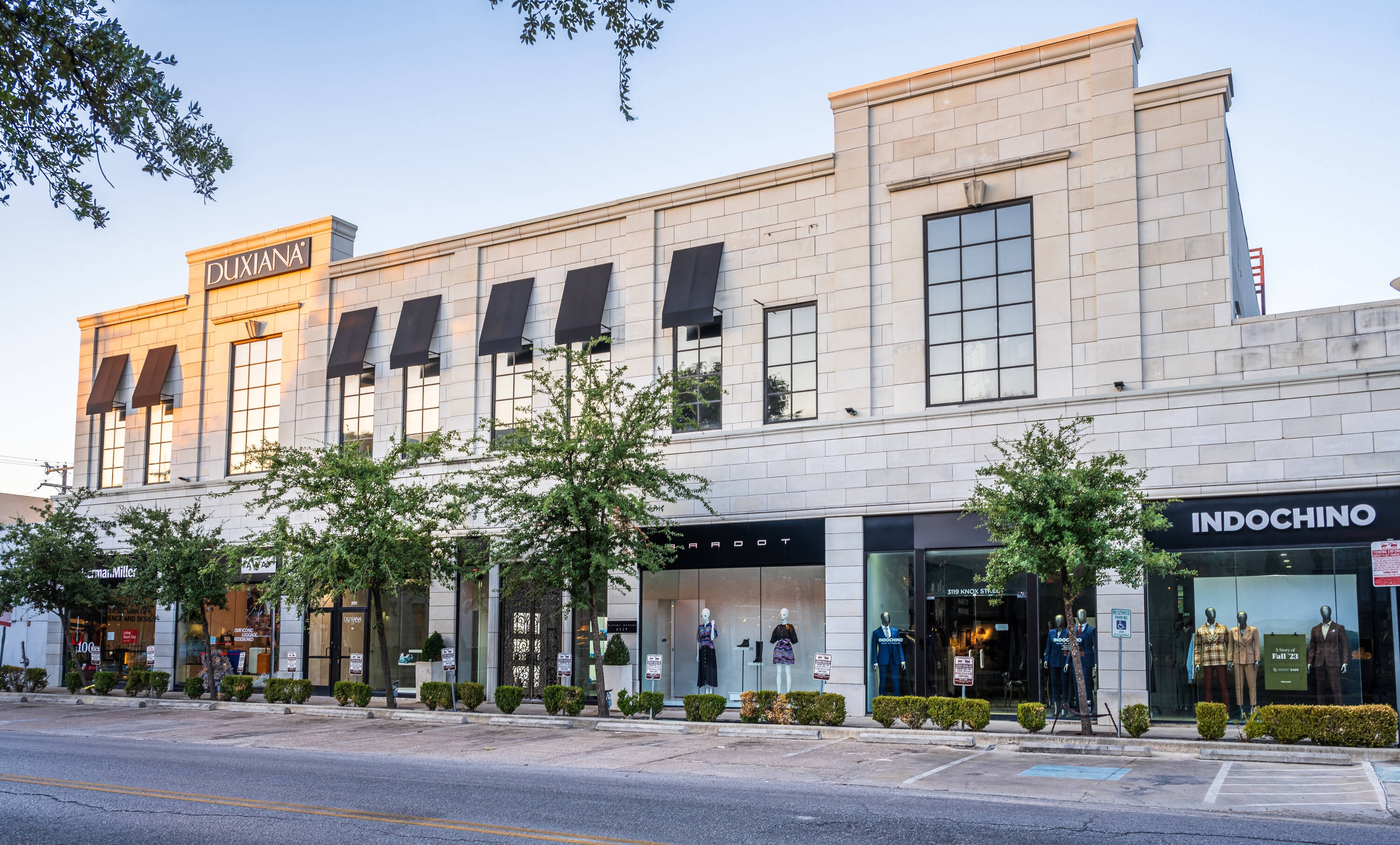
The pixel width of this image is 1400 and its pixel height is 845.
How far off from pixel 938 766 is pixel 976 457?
794 centimetres

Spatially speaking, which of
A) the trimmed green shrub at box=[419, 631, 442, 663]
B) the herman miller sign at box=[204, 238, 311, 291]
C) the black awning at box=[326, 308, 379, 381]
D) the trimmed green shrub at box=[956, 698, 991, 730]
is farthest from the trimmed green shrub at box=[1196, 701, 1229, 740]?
the herman miller sign at box=[204, 238, 311, 291]

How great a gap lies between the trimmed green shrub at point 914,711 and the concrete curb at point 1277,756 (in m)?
4.90

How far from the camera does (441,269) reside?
31.0 m

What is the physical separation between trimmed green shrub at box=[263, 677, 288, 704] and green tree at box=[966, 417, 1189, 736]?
17.9 m

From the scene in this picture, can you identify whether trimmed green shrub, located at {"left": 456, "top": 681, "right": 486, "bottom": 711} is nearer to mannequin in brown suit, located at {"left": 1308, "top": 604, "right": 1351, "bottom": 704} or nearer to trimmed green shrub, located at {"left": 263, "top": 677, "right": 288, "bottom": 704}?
trimmed green shrub, located at {"left": 263, "top": 677, "right": 288, "bottom": 704}

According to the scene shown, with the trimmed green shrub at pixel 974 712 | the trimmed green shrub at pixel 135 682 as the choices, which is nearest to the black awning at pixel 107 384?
the trimmed green shrub at pixel 135 682

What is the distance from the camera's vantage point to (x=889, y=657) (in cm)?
2345

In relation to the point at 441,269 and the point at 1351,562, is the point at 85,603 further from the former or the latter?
the point at 1351,562

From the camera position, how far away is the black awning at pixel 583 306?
91.3 feet

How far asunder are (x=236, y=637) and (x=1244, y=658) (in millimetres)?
26209

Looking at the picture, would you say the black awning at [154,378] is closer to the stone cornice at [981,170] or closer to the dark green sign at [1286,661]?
the stone cornice at [981,170]

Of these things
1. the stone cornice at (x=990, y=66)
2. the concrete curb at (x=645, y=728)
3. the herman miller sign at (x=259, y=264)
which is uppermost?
the stone cornice at (x=990, y=66)

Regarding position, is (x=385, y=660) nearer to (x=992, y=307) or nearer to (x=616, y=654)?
(x=616, y=654)

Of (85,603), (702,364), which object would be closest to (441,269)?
(702,364)
